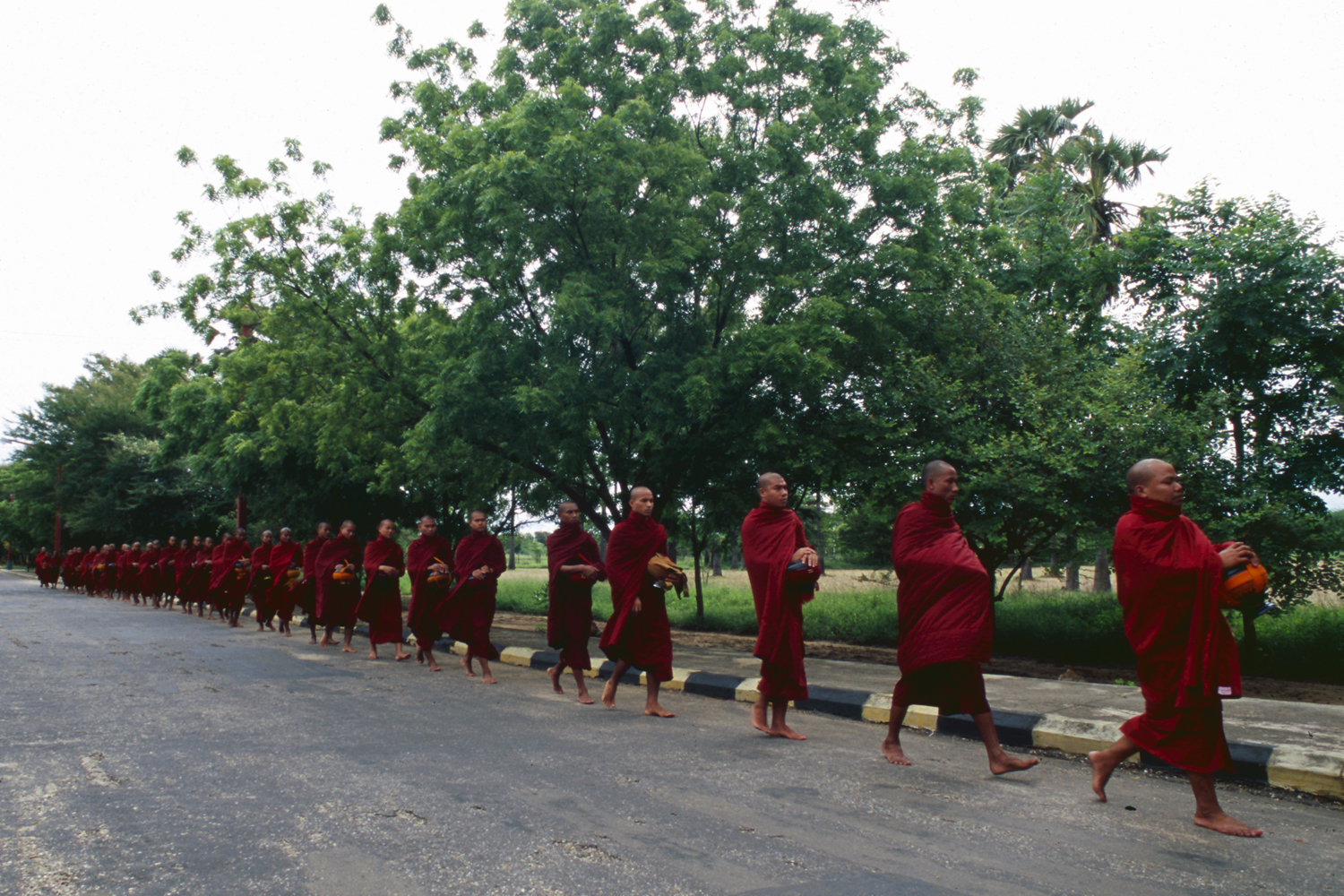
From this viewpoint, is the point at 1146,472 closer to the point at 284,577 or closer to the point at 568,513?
the point at 568,513

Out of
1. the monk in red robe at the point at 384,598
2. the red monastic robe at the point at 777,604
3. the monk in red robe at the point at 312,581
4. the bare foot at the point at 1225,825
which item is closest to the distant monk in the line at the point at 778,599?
the red monastic robe at the point at 777,604

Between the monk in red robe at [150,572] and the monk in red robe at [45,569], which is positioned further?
the monk in red robe at [45,569]

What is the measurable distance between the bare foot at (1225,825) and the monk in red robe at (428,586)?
8.02m

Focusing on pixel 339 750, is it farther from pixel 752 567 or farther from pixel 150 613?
pixel 150 613

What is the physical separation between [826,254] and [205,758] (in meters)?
8.52

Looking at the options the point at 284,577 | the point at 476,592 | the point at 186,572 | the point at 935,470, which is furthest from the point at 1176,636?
the point at 186,572

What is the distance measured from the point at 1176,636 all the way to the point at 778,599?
279cm

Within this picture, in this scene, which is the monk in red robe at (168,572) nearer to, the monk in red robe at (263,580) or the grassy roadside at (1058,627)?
the monk in red robe at (263,580)

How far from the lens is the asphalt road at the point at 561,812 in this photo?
3602mm

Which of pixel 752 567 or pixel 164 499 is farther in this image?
pixel 164 499

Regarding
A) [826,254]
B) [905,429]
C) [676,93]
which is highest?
[676,93]

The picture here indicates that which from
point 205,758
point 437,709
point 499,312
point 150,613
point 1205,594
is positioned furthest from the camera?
point 150,613

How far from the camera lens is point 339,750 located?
230 inches

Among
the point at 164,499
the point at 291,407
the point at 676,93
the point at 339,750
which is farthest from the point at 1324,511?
the point at 164,499
